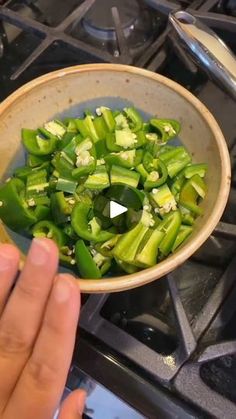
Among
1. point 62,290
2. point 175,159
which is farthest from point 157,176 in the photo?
point 62,290

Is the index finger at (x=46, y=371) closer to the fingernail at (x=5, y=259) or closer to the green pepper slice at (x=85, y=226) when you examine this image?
the fingernail at (x=5, y=259)

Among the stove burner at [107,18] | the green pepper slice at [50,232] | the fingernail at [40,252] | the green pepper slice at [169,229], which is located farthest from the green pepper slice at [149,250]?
the stove burner at [107,18]

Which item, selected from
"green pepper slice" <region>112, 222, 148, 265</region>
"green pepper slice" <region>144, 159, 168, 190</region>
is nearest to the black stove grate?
"green pepper slice" <region>144, 159, 168, 190</region>

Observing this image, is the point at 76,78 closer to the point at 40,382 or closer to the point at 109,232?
the point at 109,232

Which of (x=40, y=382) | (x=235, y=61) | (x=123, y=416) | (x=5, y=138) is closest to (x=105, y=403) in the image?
(x=123, y=416)

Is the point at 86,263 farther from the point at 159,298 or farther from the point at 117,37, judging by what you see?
the point at 117,37

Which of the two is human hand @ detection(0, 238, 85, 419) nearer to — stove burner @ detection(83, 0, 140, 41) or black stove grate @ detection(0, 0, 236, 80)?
black stove grate @ detection(0, 0, 236, 80)

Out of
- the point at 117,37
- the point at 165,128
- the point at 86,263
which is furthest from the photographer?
the point at 117,37
